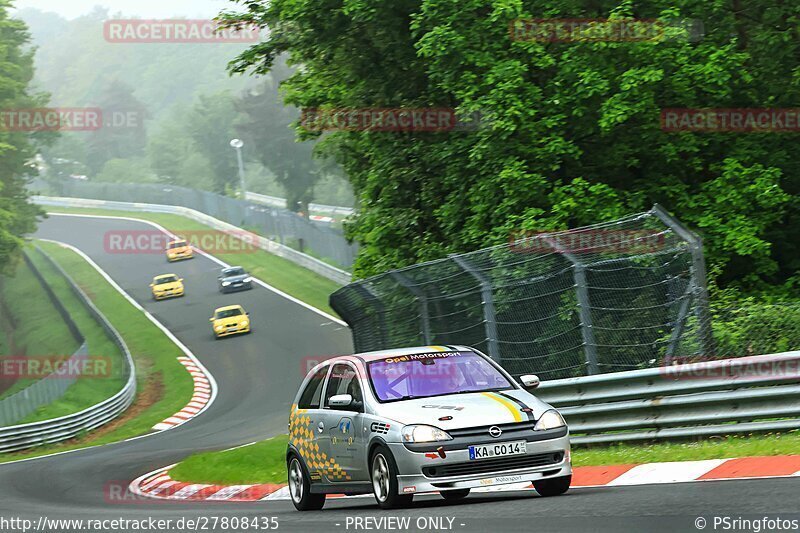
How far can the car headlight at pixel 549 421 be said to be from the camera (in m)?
10.1

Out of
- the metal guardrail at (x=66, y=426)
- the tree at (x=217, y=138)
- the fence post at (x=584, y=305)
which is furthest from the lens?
the tree at (x=217, y=138)

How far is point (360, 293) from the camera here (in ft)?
66.0

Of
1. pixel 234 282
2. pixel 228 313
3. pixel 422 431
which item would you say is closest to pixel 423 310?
pixel 422 431

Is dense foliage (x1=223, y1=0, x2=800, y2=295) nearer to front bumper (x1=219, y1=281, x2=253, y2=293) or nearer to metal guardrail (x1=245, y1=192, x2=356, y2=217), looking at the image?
front bumper (x1=219, y1=281, x2=253, y2=293)

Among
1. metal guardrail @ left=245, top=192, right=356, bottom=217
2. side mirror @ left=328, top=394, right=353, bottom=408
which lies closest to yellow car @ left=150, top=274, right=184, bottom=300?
metal guardrail @ left=245, top=192, right=356, bottom=217

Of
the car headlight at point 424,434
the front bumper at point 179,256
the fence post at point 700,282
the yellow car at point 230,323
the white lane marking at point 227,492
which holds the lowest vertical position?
the yellow car at point 230,323

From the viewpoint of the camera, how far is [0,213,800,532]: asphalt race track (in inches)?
322

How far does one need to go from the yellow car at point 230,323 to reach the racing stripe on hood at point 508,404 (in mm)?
42706

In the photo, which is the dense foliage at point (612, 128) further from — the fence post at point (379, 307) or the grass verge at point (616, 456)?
the grass verge at point (616, 456)

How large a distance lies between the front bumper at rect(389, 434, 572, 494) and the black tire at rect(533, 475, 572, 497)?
0.26 meters

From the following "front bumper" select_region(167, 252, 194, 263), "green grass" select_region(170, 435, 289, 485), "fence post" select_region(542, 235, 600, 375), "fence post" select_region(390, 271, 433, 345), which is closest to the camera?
"fence post" select_region(542, 235, 600, 375)

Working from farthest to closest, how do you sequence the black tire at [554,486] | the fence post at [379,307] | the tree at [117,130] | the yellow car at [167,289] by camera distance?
the tree at [117,130]
the yellow car at [167,289]
the fence post at [379,307]
the black tire at [554,486]

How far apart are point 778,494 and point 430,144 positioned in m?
16.4

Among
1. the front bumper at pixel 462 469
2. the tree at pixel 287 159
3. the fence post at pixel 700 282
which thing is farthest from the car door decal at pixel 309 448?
the tree at pixel 287 159
